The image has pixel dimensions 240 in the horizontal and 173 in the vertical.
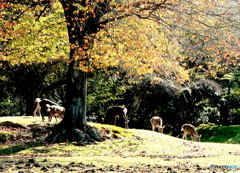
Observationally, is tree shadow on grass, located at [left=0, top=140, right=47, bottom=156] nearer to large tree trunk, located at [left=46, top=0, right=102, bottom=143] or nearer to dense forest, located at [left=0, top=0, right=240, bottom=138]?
large tree trunk, located at [left=46, top=0, right=102, bottom=143]

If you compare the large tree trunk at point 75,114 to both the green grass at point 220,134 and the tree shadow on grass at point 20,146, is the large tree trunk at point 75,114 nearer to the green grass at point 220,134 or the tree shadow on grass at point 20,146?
the tree shadow on grass at point 20,146

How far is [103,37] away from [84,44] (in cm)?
120

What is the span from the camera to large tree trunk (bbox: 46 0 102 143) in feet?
54.5

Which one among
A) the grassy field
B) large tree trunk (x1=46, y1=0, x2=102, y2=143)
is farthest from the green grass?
large tree trunk (x1=46, y1=0, x2=102, y2=143)

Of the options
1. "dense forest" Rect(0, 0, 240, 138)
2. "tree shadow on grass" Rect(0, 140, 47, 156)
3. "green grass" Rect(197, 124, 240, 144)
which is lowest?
"tree shadow on grass" Rect(0, 140, 47, 156)

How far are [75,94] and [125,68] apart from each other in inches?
188

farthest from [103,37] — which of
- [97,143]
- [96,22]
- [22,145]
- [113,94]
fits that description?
[113,94]

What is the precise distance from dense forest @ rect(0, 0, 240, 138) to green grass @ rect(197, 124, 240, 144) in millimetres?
2941

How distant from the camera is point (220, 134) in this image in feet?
99.1

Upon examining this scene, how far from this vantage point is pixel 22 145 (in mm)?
16219

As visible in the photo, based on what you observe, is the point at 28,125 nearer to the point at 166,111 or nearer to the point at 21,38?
the point at 21,38

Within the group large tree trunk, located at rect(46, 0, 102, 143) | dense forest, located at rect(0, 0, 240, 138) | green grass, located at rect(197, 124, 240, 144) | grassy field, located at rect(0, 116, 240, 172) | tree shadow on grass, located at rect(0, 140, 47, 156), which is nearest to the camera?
grassy field, located at rect(0, 116, 240, 172)

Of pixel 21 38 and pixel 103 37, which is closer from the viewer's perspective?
pixel 103 37

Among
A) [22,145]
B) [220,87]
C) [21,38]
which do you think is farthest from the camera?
[220,87]
